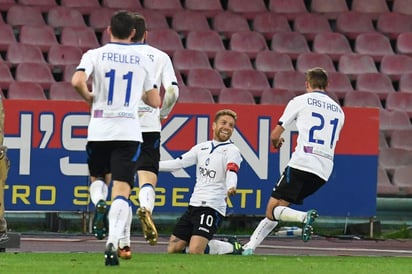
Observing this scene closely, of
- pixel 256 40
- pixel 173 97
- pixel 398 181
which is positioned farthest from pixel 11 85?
pixel 173 97

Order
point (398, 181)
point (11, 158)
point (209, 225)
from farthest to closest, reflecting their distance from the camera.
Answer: point (398, 181)
point (11, 158)
point (209, 225)

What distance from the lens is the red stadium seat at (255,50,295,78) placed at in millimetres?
19359

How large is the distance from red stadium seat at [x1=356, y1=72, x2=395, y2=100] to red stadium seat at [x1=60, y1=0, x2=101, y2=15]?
3962 mm

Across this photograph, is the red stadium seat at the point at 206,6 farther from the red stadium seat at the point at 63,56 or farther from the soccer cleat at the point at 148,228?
the soccer cleat at the point at 148,228

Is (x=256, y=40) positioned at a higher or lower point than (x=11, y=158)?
higher

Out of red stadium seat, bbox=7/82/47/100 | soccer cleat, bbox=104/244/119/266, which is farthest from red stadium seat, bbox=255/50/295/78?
soccer cleat, bbox=104/244/119/266

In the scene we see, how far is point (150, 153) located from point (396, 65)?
8606mm

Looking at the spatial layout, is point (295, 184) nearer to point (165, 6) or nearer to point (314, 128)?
point (314, 128)

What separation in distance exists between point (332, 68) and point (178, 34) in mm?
2259

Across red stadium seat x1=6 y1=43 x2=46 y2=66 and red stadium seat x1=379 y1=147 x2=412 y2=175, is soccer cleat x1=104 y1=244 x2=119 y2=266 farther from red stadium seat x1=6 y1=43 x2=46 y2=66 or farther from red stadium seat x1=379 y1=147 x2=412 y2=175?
red stadium seat x1=6 y1=43 x2=46 y2=66

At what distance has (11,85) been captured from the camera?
59.0 feet

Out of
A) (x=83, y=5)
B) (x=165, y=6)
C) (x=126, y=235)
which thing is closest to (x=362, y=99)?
(x=165, y=6)

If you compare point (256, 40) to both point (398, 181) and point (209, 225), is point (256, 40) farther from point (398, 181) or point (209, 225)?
point (209, 225)

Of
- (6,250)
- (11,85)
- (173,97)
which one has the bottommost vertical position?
(6,250)
